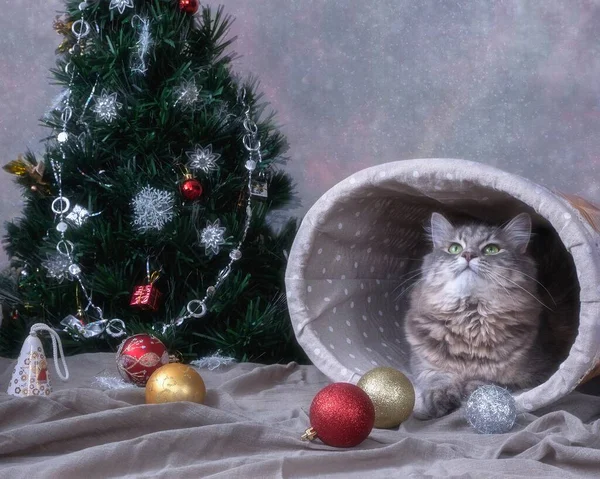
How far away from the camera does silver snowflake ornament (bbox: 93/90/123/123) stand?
1920 millimetres

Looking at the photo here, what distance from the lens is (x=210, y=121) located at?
197 centimetres

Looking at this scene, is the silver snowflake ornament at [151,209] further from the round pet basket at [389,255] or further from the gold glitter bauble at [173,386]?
the gold glitter bauble at [173,386]

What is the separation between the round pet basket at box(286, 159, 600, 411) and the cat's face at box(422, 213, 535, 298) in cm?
7

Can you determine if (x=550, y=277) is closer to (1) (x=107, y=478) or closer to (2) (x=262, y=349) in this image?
(2) (x=262, y=349)

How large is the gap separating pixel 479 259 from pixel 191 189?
793mm

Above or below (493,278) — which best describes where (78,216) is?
above

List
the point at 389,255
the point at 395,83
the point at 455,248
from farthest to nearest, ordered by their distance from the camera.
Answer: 1. the point at 395,83
2. the point at 389,255
3. the point at 455,248

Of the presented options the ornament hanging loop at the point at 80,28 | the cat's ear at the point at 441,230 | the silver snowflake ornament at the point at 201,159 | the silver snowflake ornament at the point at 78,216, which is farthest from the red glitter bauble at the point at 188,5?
the cat's ear at the point at 441,230

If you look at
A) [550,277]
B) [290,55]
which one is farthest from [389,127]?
[550,277]

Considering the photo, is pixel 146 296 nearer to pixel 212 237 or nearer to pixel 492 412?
pixel 212 237

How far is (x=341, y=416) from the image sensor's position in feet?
4.14

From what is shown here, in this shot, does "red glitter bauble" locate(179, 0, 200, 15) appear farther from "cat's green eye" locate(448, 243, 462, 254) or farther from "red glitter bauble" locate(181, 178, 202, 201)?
"cat's green eye" locate(448, 243, 462, 254)

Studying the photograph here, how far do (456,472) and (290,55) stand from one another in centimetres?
179

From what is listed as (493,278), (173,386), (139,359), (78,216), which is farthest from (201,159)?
(493,278)
